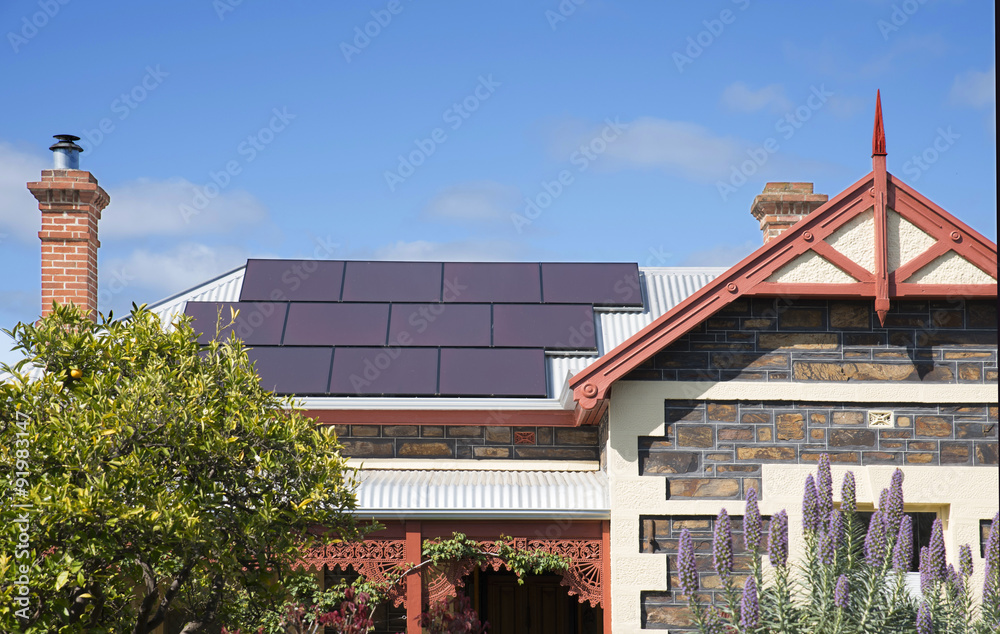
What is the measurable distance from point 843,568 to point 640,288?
24.4ft

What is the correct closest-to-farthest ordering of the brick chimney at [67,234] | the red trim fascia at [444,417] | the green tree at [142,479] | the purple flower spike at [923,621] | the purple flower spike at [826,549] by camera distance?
the purple flower spike at [923,621] → the purple flower spike at [826,549] → the green tree at [142,479] → the red trim fascia at [444,417] → the brick chimney at [67,234]

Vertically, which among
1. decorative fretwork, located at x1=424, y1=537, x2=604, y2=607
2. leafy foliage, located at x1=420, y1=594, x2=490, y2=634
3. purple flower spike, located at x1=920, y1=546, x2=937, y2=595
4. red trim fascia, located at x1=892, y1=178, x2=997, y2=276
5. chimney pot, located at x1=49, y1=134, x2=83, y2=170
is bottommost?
leafy foliage, located at x1=420, y1=594, x2=490, y2=634

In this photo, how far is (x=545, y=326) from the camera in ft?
39.7

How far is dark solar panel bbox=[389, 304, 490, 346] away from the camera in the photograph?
38.4 feet

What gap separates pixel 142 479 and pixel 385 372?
4.74 meters

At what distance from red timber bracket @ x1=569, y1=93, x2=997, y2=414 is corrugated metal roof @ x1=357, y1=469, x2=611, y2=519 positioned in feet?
3.40

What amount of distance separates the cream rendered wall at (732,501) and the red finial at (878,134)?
7.57 feet

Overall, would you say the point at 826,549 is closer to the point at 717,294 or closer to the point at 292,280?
the point at 717,294

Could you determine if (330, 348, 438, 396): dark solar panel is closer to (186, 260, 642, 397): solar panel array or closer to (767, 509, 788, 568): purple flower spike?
(186, 260, 642, 397): solar panel array

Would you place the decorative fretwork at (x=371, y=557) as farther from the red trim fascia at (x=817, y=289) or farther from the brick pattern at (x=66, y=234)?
the brick pattern at (x=66, y=234)

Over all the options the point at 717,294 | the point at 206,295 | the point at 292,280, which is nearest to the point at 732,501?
the point at 717,294

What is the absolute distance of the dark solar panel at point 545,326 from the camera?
11.8 metres

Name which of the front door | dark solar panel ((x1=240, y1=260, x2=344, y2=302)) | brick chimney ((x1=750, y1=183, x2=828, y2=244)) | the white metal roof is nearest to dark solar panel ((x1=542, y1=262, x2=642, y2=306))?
the white metal roof

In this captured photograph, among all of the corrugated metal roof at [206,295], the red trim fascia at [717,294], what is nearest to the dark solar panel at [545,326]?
the red trim fascia at [717,294]
